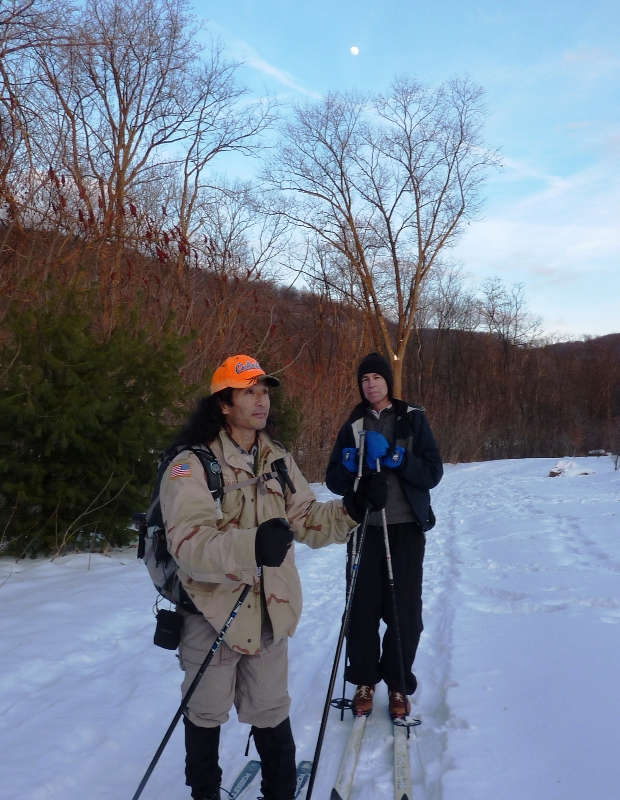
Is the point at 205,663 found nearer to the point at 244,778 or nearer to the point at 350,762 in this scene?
the point at 244,778

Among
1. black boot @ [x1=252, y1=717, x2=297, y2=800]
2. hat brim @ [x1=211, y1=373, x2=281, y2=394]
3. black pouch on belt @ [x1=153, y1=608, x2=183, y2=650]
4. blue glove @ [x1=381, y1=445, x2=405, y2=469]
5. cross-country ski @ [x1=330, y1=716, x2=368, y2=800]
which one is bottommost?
cross-country ski @ [x1=330, y1=716, x2=368, y2=800]

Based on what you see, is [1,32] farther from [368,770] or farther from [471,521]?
[471,521]

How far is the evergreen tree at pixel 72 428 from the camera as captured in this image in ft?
20.1

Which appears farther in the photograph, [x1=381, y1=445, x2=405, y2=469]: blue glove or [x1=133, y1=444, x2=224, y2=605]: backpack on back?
[x1=381, y1=445, x2=405, y2=469]: blue glove

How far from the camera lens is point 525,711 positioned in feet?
11.4

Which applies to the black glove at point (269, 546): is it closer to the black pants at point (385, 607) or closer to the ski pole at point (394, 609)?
the ski pole at point (394, 609)

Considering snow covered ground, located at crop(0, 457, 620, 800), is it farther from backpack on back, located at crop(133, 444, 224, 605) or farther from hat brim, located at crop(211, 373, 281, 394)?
hat brim, located at crop(211, 373, 281, 394)

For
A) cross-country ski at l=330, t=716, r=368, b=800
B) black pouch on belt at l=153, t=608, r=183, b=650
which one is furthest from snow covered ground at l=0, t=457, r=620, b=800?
black pouch on belt at l=153, t=608, r=183, b=650

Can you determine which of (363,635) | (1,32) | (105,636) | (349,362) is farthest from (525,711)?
(349,362)

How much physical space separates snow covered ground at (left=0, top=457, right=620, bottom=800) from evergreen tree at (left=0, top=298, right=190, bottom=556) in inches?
18.2

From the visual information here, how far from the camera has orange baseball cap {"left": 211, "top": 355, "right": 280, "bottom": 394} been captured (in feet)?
8.70

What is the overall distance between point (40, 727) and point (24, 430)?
11.2 feet

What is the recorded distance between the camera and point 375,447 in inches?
142

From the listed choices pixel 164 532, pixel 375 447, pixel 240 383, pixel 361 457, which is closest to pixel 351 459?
pixel 361 457
